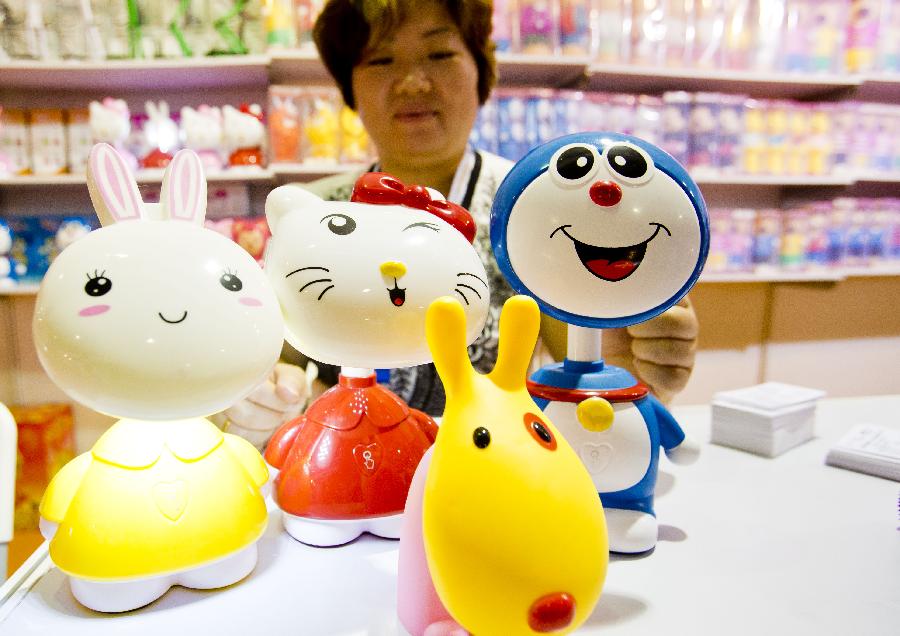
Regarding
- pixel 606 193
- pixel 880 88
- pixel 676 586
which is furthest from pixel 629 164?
pixel 880 88

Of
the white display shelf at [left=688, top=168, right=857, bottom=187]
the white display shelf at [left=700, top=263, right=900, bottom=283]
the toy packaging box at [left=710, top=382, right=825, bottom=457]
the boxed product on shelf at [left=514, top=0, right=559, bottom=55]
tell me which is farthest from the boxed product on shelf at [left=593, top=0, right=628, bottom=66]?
the toy packaging box at [left=710, top=382, right=825, bottom=457]

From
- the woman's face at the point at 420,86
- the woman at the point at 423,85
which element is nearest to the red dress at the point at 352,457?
the woman at the point at 423,85

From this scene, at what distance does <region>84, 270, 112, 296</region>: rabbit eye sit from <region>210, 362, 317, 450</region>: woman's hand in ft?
1.15

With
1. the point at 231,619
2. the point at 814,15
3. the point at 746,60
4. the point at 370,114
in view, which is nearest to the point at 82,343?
the point at 231,619

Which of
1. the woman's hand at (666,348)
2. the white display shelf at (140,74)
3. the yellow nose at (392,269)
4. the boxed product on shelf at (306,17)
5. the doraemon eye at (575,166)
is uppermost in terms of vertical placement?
the boxed product on shelf at (306,17)

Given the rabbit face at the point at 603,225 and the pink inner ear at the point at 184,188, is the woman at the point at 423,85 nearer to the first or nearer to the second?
the rabbit face at the point at 603,225

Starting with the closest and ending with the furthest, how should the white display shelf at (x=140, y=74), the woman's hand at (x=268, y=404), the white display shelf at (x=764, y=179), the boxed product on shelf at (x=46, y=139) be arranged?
1. the woman's hand at (x=268, y=404)
2. the white display shelf at (x=140, y=74)
3. the boxed product on shelf at (x=46, y=139)
4. the white display shelf at (x=764, y=179)

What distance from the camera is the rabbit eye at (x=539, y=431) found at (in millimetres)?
436

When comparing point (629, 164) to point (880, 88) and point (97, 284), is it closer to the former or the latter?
point (97, 284)

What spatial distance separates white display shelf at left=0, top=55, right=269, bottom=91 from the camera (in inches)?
73.2

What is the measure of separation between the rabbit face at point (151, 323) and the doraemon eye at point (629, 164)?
325 millimetres

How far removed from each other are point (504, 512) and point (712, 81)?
7.68ft

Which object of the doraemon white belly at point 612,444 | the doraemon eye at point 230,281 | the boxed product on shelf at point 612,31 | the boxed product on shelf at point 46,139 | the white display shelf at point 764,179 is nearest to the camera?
the doraemon eye at point 230,281

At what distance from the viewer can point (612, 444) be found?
0.61m
